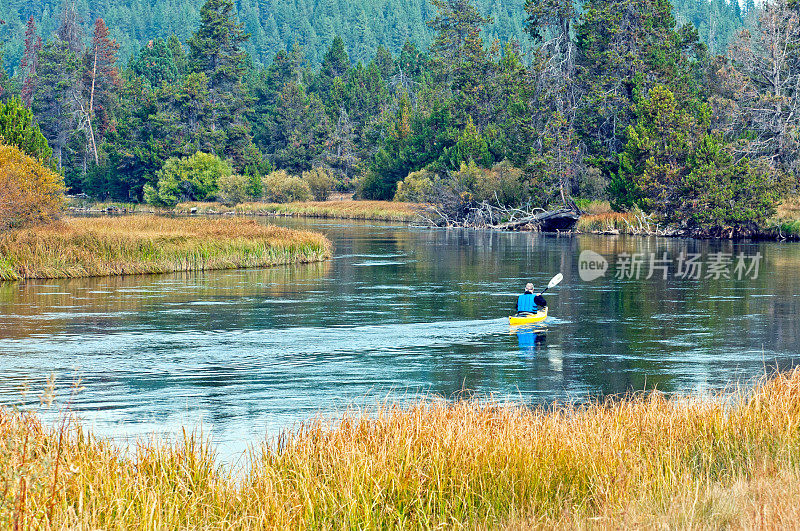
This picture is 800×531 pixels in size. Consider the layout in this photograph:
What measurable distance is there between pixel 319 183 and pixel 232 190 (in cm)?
1124

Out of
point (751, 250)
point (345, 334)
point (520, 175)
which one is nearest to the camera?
point (345, 334)

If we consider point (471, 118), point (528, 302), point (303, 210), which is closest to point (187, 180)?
point (303, 210)

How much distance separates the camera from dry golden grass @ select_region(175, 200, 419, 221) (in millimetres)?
105562

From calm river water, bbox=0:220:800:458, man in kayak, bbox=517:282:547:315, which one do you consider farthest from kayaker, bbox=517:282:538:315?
calm river water, bbox=0:220:800:458

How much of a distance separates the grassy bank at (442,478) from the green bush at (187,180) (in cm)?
10658

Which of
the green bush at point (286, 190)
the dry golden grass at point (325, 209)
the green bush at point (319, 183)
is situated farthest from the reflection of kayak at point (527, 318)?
the green bush at point (319, 183)

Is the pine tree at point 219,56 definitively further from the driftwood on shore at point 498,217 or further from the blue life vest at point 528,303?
the blue life vest at point 528,303

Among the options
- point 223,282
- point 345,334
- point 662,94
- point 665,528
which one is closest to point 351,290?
point 223,282

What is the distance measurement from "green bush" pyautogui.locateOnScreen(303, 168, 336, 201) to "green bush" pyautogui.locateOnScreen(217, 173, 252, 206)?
8735 millimetres

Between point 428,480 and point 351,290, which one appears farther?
point 351,290

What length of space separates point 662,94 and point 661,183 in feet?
20.4

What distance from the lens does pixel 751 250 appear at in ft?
192

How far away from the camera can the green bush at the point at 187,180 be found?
117 metres

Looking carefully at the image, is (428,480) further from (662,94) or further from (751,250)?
(662,94)
